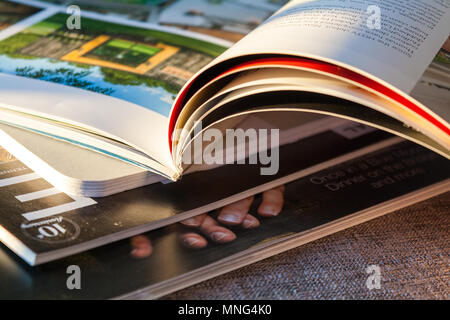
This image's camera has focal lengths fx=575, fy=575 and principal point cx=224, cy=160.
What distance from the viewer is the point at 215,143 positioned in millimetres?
538

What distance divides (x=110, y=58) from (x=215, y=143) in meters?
0.19

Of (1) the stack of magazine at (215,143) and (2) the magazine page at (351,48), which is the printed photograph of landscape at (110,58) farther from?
(2) the magazine page at (351,48)

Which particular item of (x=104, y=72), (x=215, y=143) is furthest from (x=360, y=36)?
(x=104, y=72)

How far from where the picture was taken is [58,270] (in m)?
0.40

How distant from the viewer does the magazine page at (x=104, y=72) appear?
522 mm

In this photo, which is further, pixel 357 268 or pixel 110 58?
pixel 110 58

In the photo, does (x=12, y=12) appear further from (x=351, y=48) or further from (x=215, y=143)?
(x=351, y=48)

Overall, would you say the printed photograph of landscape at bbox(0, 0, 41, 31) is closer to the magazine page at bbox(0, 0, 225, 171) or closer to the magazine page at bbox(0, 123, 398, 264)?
the magazine page at bbox(0, 0, 225, 171)

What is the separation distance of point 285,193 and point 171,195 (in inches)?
4.0

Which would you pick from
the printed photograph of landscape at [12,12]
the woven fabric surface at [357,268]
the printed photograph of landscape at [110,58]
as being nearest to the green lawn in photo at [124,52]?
the printed photograph of landscape at [110,58]

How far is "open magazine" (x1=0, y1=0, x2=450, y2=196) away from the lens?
1.40ft

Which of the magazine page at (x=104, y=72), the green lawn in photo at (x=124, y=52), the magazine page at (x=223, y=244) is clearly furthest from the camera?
the green lawn in photo at (x=124, y=52)

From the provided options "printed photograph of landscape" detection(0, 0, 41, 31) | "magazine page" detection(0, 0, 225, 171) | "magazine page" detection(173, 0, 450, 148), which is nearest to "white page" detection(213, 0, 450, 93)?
"magazine page" detection(173, 0, 450, 148)

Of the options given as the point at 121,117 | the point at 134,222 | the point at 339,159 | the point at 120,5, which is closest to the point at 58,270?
the point at 134,222
